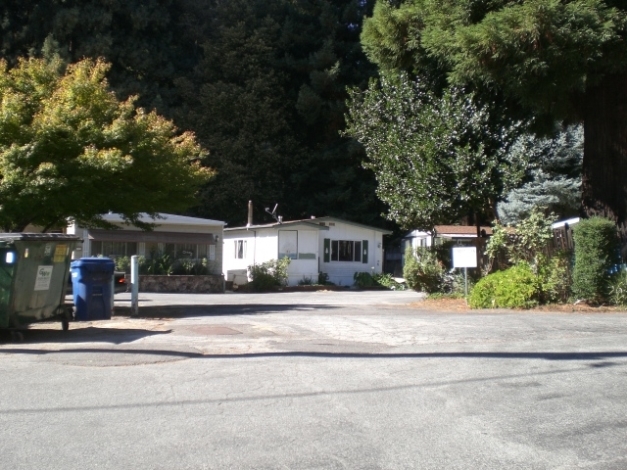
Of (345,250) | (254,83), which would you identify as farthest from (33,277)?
(254,83)

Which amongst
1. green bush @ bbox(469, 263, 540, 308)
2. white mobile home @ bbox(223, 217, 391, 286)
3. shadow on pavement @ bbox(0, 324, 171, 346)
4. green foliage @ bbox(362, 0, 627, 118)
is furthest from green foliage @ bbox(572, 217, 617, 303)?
white mobile home @ bbox(223, 217, 391, 286)

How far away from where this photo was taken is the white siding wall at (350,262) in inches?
1462

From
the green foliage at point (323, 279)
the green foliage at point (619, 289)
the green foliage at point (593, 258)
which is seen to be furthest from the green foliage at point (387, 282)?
the green foliage at point (619, 289)

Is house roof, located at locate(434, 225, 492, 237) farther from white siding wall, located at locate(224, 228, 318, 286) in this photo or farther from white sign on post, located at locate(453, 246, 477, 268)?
white sign on post, located at locate(453, 246, 477, 268)

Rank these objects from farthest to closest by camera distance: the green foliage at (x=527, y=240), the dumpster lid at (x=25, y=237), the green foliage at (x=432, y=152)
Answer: the green foliage at (x=432, y=152) < the green foliage at (x=527, y=240) < the dumpster lid at (x=25, y=237)

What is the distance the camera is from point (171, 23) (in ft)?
146

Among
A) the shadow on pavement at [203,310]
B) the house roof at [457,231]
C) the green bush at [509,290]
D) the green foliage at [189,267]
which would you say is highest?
the house roof at [457,231]

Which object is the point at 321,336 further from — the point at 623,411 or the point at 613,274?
the point at 613,274

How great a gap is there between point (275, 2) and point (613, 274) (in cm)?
3284

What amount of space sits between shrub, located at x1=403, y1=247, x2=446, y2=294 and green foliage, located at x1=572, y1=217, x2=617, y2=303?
5.01 metres

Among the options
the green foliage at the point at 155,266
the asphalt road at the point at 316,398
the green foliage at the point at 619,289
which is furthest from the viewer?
the green foliage at the point at 155,266

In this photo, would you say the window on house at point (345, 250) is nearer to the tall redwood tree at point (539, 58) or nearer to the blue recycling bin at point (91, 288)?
the tall redwood tree at point (539, 58)

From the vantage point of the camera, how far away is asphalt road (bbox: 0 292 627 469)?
6.47 metres

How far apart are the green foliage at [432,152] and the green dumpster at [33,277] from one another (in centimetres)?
1021
